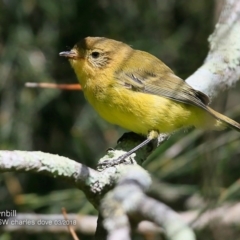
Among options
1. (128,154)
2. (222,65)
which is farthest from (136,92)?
(128,154)

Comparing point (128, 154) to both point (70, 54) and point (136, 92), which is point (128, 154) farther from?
point (70, 54)

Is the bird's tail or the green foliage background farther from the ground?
the bird's tail

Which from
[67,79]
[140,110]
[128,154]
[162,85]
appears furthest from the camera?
[67,79]

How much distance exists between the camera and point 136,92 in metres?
3.61

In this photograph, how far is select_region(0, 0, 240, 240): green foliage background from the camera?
4.01 meters

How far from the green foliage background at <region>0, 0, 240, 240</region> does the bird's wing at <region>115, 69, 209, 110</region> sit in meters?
0.34

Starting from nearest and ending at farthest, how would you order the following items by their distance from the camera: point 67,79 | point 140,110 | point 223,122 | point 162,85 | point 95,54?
point 140,110
point 223,122
point 162,85
point 95,54
point 67,79

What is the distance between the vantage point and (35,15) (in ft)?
14.4

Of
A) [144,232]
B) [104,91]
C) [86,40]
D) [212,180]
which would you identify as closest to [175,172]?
[144,232]

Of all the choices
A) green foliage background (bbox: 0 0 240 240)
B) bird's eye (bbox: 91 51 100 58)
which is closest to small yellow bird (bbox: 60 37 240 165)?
bird's eye (bbox: 91 51 100 58)

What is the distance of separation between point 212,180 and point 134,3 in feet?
10.6

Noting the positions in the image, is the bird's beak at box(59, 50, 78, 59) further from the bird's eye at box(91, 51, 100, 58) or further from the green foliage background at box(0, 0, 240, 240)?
the green foliage background at box(0, 0, 240, 240)

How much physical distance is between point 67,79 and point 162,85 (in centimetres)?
106

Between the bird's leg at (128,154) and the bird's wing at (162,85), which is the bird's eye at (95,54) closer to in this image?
the bird's wing at (162,85)
